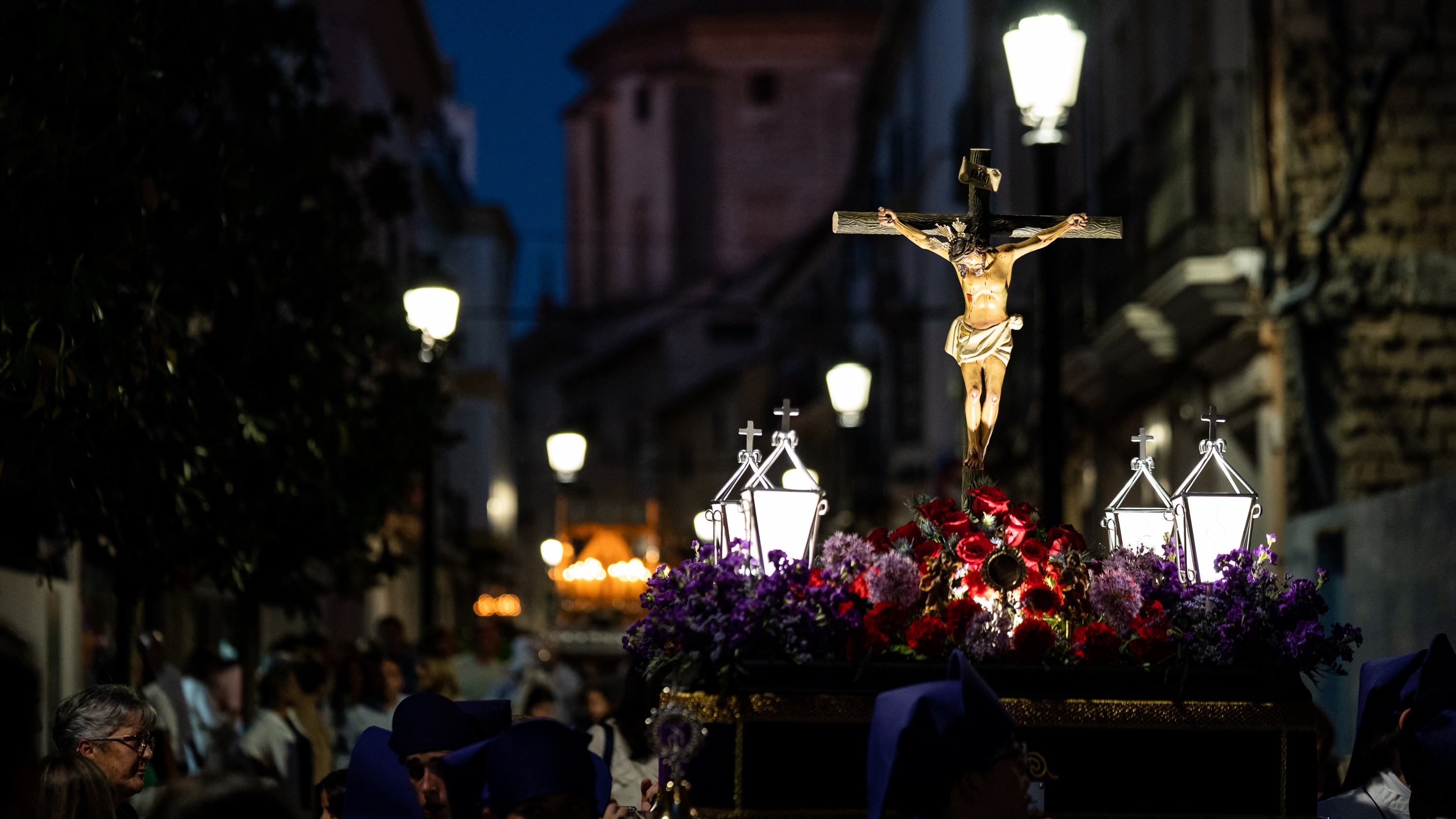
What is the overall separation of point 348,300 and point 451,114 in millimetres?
62439

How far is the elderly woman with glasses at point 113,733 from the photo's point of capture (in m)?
7.41

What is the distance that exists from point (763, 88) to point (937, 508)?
256 feet

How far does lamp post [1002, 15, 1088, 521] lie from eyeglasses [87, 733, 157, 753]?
5.10m

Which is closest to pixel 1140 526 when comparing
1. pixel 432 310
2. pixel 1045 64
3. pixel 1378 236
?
pixel 1045 64

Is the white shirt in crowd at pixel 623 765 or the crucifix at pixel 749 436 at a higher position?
the crucifix at pixel 749 436

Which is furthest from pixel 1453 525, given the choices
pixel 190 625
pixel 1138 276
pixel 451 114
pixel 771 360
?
pixel 451 114

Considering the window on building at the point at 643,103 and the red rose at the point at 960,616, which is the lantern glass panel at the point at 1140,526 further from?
the window on building at the point at 643,103

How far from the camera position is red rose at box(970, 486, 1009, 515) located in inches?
239

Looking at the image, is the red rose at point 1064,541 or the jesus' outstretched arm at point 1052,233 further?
the jesus' outstretched arm at point 1052,233

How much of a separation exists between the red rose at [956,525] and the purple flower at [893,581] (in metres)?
0.20

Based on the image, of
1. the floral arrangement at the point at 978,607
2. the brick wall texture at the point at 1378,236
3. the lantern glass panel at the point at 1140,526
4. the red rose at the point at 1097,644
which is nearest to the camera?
the floral arrangement at the point at 978,607

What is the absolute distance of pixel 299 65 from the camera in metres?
15.7

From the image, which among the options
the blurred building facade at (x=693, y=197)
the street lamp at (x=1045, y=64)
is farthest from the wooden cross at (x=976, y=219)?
the blurred building facade at (x=693, y=197)

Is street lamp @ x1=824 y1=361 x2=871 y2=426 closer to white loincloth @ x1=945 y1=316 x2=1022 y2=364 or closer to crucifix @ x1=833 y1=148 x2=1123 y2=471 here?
crucifix @ x1=833 y1=148 x2=1123 y2=471
